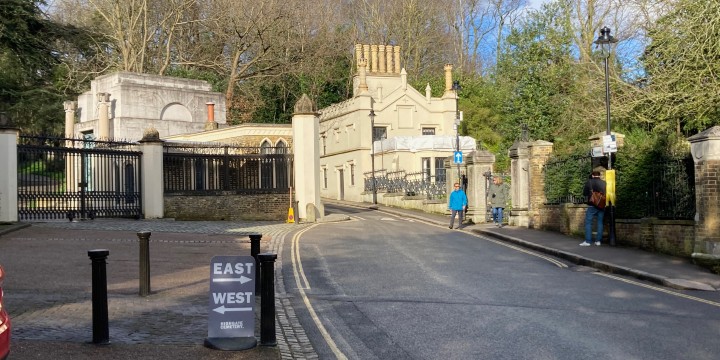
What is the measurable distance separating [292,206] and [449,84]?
30.2m

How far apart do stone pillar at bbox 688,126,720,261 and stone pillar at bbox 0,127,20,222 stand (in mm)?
18099

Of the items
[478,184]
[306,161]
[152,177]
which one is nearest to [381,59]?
[306,161]

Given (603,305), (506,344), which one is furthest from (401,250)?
(506,344)

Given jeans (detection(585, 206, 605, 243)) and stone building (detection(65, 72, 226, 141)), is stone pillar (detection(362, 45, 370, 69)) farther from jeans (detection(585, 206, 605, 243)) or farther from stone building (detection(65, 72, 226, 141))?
jeans (detection(585, 206, 605, 243))

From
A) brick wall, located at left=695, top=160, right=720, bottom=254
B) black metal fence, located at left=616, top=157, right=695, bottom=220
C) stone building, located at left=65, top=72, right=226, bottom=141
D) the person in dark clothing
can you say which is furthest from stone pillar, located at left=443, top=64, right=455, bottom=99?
brick wall, located at left=695, top=160, right=720, bottom=254

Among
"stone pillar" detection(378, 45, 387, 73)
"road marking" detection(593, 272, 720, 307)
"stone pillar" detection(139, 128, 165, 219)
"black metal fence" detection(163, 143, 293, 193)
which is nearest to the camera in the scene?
"road marking" detection(593, 272, 720, 307)

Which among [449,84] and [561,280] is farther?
[449,84]

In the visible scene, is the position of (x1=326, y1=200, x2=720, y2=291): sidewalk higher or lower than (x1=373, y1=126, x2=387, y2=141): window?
lower

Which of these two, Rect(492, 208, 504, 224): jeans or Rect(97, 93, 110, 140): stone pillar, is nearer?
Rect(492, 208, 504, 224): jeans

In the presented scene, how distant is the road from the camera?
765 centimetres

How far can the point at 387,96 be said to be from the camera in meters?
56.0

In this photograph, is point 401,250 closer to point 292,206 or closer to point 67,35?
point 292,206

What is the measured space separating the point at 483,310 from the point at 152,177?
1897cm

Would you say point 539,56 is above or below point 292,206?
above
